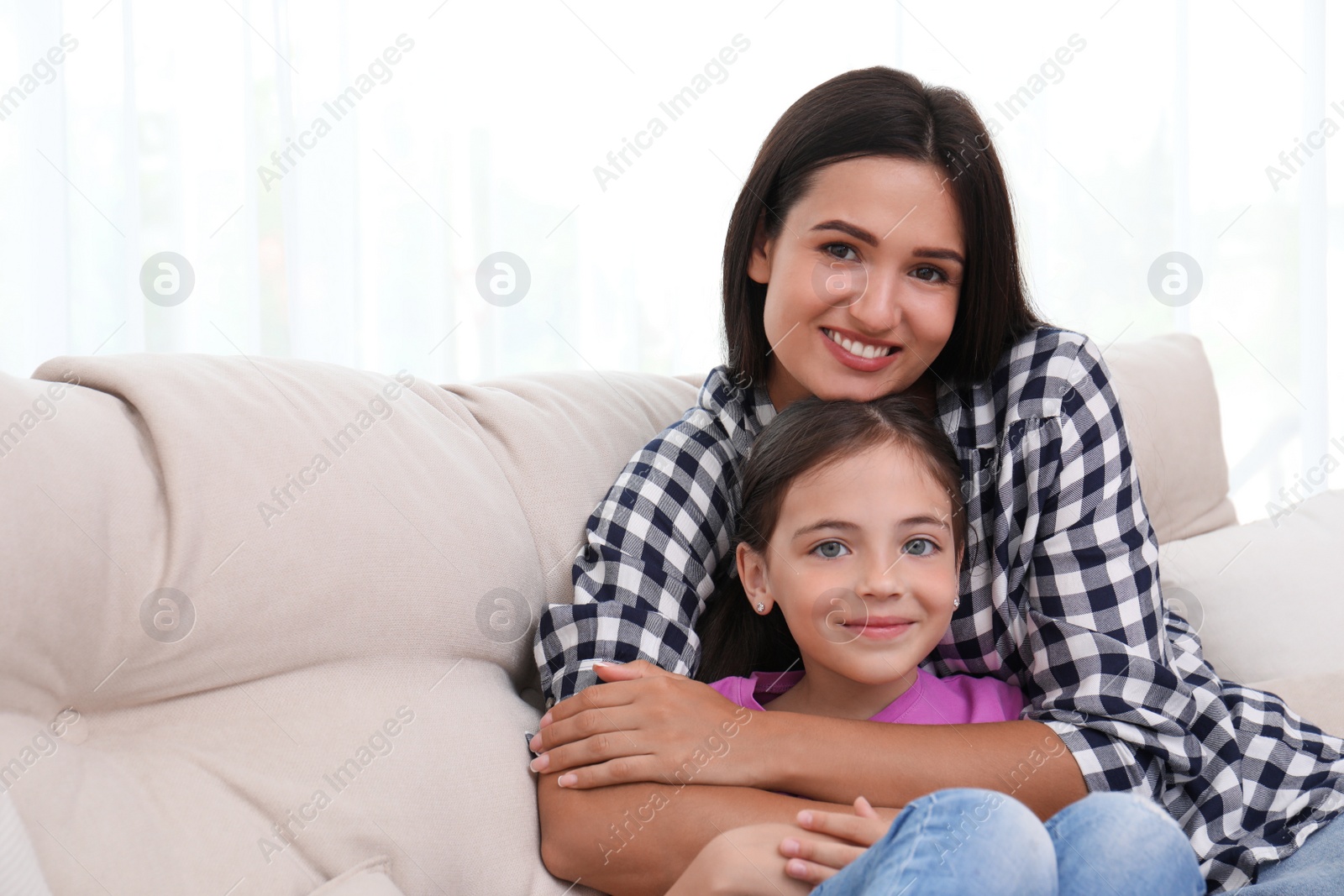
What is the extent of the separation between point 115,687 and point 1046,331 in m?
1.04

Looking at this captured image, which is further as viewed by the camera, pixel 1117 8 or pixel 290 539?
pixel 1117 8

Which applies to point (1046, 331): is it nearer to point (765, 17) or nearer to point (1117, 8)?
point (765, 17)

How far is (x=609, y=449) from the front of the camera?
1322mm

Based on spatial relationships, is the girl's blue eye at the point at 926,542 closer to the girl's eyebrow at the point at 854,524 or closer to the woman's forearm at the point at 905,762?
the girl's eyebrow at the point at 854,524

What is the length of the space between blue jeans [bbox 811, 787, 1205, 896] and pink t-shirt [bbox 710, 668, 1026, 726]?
1.03 ft

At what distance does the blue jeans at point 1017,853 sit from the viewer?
69cm

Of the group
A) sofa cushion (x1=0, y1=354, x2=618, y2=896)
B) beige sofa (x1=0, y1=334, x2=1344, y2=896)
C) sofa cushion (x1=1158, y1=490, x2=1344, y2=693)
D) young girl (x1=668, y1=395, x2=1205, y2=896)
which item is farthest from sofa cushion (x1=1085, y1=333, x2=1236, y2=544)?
sofa cushion (x1=0, y1=354, x2=618, y2=896)

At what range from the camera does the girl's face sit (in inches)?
42.1

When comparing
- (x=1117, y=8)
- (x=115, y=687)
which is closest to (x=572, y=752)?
(x=115, y=687)

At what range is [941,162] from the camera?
1158 millimetres

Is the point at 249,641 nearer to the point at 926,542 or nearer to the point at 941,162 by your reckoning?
the point at 926,542

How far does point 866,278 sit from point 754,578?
371 mm

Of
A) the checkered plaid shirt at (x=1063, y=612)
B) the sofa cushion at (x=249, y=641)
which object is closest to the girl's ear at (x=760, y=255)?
the checkered plaid shirt at (x=1063, y=612)

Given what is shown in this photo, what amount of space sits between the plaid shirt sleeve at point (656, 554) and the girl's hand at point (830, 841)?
0.93 feet
